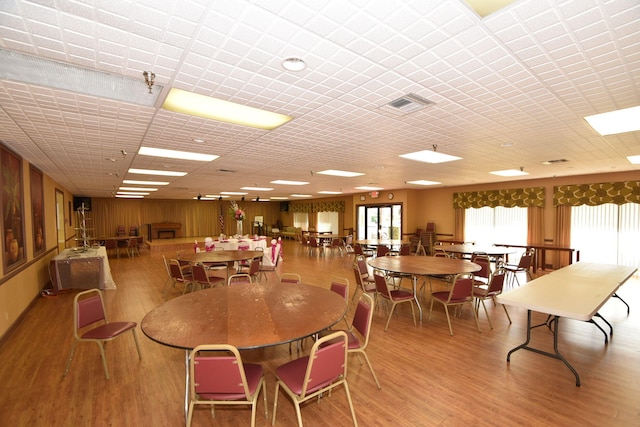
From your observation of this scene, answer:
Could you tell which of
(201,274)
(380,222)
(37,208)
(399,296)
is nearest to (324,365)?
(399,296)

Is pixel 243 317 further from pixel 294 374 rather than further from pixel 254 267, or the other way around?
pixel 254 267

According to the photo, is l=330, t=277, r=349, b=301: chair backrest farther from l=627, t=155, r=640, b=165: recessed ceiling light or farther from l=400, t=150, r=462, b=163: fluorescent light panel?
l=627, t=155, r=640, b=165: recessed ceiling light

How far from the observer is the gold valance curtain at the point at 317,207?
1566cm

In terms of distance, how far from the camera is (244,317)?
7.89 ft

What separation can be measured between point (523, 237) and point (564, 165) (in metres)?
4.14

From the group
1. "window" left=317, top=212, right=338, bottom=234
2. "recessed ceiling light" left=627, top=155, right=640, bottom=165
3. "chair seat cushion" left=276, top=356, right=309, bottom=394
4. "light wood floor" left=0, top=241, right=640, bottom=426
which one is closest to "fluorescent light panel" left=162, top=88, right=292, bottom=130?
"chair seat cushion" left=276, top=356, right=309, bottom=394

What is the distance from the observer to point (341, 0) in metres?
1.33

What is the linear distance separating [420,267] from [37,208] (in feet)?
23.9

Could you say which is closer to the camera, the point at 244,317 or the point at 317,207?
the point at 244,317

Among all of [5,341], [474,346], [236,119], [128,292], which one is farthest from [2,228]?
[474,346]

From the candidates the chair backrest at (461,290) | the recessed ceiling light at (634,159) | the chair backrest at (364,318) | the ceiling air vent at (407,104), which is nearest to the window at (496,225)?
the recessed ceiling light at (634,159)

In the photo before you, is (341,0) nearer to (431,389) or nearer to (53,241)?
(431,389)

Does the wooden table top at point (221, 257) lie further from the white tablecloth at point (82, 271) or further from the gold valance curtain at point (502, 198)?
the gold valance curtain at point (502, 198)

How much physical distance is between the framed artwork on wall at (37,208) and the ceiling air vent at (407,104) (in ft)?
20.8
